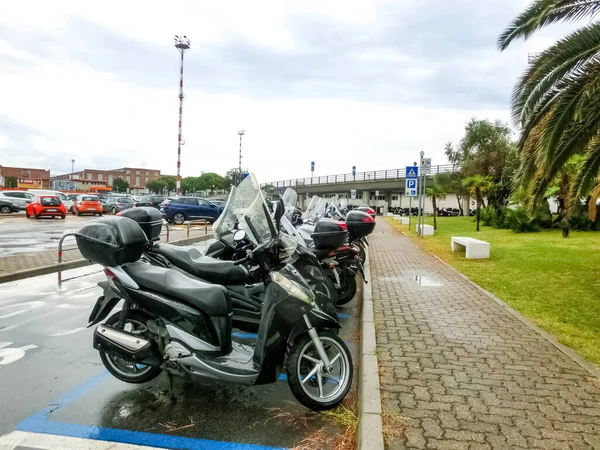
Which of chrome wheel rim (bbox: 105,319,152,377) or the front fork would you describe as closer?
the front fork

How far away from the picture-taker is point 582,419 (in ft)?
10.3

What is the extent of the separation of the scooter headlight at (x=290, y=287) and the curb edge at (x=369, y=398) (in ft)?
2.85

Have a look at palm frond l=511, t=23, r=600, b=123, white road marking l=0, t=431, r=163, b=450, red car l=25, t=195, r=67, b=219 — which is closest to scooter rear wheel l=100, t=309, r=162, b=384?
white road marking l=0, t=431, r=163, b=450

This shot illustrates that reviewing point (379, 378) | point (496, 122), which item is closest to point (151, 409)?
point (379, 378)

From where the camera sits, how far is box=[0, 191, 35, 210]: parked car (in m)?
32.1

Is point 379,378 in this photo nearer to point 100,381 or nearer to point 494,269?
point 100,381

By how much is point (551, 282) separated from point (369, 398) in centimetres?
673

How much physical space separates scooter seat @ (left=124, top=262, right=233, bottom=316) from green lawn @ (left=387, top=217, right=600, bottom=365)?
3710 millimetres

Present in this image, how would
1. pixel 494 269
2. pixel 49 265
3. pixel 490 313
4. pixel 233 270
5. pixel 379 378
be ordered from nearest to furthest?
pixel 379 378, pixel 233 270, pixel 490 313, pixel 49 265, pixel 494 269

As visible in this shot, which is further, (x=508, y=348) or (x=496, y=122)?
(x=496, y=122)

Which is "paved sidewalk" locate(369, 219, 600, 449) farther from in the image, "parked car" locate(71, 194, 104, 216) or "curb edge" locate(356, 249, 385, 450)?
"parked car" locate(71, 194, 104, 216)

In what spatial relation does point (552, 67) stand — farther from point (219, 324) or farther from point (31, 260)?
point (31, 260)

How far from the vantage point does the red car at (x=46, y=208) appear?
2652cm

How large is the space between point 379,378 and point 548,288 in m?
5.63
